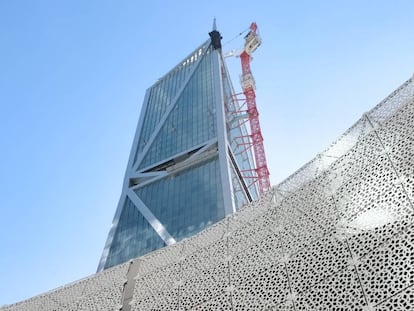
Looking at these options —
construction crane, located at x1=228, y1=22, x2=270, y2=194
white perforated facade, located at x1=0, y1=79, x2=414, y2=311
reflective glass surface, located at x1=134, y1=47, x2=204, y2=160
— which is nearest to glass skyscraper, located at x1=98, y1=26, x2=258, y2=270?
reflective glass surface, located at x1=134, y1=47, x2=204, y2=160

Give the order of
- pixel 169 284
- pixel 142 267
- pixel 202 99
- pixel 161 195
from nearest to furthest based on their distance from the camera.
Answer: pixel 169 284 → pixel 142 267 → pixel 161 195 → pixel 202 99

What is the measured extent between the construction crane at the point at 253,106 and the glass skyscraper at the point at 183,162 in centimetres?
205

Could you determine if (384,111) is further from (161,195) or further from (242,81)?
(242,81)

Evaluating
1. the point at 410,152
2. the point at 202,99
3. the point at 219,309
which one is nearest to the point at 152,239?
the point at 202,99

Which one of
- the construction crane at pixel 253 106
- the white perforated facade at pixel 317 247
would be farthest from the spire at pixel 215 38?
the white perforated facade at pixel 317 247

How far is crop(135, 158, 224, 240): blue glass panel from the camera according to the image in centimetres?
4244

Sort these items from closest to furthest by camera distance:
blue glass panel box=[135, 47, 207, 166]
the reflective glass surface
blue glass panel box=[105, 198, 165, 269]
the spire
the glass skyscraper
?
blue glass panel box=[105, 198, 165, 269] → the glass skyscraper → blue glass panel box=[135, 47, 207, 166] → the reflective glass surface → the spire

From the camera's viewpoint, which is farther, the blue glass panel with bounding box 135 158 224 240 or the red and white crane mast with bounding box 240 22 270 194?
the red and white crane mast with bounding box 240 22 270 194

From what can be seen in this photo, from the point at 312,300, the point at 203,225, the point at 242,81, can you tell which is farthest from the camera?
the point at 242,81

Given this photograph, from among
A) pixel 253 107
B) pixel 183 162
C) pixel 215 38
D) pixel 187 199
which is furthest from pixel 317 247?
pixel 215 38

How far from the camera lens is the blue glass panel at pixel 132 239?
142ft

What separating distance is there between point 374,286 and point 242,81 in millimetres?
59532

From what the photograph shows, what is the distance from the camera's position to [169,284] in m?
12.5

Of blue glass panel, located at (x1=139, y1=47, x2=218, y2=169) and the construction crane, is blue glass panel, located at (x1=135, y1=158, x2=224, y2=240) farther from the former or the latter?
the construction crane
